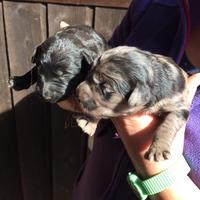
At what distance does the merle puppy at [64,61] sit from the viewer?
1637 mm

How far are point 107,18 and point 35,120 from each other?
0.81 meters

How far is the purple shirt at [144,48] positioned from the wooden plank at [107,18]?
1.20 ft

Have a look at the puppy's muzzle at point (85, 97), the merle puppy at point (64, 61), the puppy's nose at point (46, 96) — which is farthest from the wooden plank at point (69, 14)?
the puppy's muzzle at point (85, 97)

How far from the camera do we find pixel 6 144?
2.90 metres

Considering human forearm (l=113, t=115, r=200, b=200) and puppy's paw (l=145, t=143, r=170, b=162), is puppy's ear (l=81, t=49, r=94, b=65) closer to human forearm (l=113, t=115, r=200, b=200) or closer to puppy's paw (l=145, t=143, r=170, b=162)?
human forearm (l=113, t=115, r=200, b=200)

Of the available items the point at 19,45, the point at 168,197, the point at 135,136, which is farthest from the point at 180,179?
the point at 19,45

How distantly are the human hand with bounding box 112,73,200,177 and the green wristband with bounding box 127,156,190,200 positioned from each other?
0.7 inches

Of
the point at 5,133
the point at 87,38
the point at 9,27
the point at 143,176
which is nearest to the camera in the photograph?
the point at 143,176

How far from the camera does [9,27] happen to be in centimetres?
234

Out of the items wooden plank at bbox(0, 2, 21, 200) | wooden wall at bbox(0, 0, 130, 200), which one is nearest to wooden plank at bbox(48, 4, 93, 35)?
wooden wall at bbox(0, 0, 130, 200)

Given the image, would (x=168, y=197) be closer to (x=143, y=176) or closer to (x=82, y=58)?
(x=143, y=176)

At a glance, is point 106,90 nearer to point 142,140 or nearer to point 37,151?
point 142,140

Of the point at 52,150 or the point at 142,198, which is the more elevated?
the point at 142,198

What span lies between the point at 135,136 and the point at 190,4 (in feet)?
1.58
